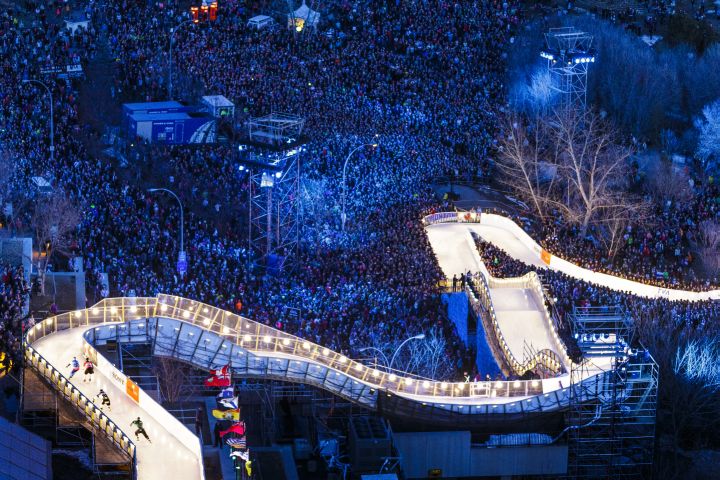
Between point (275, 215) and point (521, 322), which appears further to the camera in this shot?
point (275, 215)

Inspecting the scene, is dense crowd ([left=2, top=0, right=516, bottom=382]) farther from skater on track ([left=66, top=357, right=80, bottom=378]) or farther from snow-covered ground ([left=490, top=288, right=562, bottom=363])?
skater on track ([left=66, top=357, right=80, bottom=378])

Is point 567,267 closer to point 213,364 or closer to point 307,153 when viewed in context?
point 307,153

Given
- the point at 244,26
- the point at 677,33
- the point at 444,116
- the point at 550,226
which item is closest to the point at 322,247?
the point at 550,226

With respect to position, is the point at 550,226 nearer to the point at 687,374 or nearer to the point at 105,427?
the point at 687,374

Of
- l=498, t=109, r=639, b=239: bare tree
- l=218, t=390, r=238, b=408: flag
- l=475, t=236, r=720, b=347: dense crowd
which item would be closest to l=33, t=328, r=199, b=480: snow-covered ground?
l=218, t=390, r=238, b=408: flag

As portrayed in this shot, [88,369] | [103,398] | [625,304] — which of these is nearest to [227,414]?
[103,398]

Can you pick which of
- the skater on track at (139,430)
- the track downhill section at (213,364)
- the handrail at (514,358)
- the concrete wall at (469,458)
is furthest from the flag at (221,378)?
the handrail at (514,358)

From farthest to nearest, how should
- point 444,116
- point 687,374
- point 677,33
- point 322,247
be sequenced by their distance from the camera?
point 677,33, point 444,116, point 322,247, point 687,374
